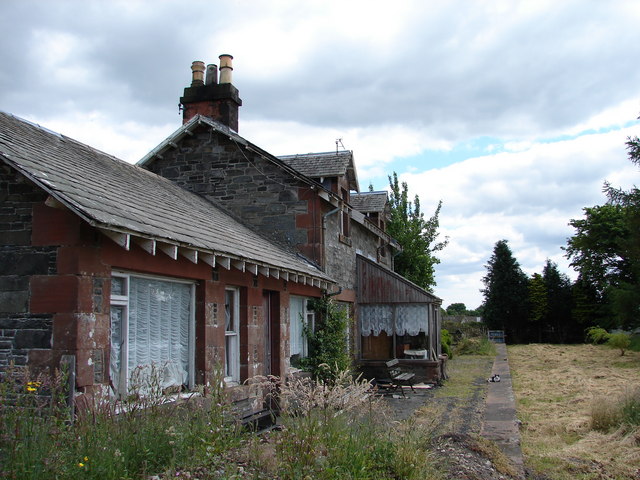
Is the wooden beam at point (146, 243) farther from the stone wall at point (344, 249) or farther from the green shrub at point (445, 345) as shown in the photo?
the green shrub at point (445, 345)

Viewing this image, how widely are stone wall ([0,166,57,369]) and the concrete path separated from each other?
5.91 meters

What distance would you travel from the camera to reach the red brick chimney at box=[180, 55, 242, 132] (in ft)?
52.4

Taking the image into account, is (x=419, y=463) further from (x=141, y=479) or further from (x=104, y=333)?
(x=104, y=333)

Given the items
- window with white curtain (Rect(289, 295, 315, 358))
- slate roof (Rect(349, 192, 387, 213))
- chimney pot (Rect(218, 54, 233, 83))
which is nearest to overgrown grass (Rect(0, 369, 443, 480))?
window with white curtain (Rect(289, 295, 315, 358))

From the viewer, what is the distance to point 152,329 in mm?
8578

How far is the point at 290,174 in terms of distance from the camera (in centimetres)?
1505

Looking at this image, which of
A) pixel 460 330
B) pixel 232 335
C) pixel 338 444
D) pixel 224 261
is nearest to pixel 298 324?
pixel 232 335

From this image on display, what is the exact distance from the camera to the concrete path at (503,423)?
810cm

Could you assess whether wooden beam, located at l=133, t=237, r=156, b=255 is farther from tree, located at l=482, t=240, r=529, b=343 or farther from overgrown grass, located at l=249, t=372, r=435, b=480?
tree, located at l=482, t=240, r=529, b=343

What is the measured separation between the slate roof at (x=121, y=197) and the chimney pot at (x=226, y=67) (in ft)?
12.5

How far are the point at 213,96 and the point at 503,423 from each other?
1080cm

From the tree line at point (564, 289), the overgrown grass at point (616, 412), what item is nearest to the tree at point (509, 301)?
the tree line at point (564, 289)

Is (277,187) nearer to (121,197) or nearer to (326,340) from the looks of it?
(326,340)

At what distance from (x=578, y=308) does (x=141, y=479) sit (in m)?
44.5
